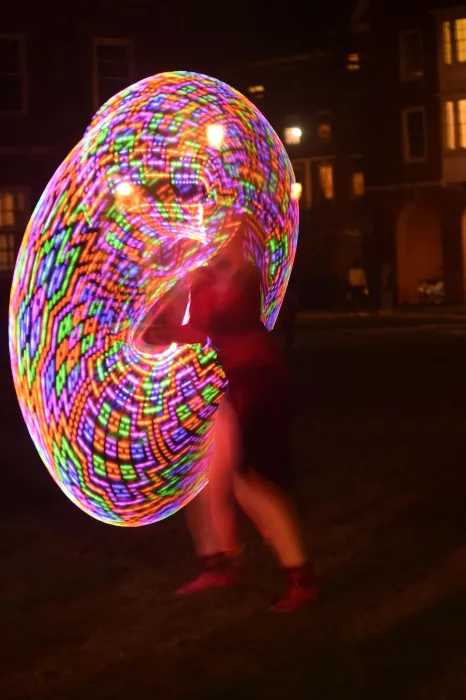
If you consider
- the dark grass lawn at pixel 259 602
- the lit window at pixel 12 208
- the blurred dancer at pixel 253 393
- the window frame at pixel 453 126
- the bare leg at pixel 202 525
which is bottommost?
the dark grass lawn at pixel 259 602

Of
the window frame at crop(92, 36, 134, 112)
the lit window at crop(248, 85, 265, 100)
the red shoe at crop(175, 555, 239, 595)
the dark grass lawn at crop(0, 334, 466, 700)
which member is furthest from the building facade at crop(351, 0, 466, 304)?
the red shoe at crop(175, 555, 239, 595)

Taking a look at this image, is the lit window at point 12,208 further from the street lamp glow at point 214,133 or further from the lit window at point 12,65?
the street lamp glow at point 214,133

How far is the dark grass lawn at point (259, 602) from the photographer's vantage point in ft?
15.9

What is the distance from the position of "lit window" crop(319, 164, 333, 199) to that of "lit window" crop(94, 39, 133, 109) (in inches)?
1234

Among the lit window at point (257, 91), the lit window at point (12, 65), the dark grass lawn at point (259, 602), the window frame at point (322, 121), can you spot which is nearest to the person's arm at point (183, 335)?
the dark grass lawn at point (259, 602)

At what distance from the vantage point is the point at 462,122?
150 feet

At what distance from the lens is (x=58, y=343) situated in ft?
21.0

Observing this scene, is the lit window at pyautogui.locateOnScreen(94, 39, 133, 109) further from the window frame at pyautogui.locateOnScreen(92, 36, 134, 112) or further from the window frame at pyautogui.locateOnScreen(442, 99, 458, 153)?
the window frame at pyautogui.locateOnScreen(442, 99, 458, 153)

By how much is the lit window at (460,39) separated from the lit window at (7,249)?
22344mm

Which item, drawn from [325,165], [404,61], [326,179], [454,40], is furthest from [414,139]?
[325,165]

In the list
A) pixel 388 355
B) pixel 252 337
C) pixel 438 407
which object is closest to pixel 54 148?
pixel 388 355

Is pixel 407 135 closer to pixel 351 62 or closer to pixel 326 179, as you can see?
pixel 326 179

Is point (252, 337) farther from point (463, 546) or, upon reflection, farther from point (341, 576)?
point (463, 546)

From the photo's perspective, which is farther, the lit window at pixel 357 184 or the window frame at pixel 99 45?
the lit window at pixel 357 184
